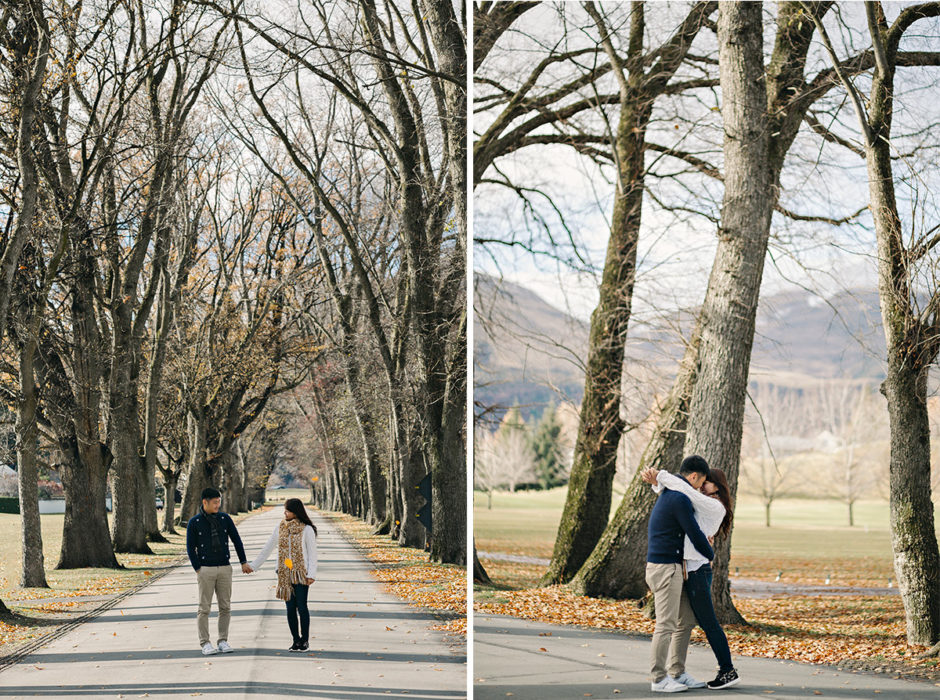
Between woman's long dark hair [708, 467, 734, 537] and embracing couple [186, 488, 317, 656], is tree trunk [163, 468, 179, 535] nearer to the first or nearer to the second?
embracing couple [186, 488, 317, 656]

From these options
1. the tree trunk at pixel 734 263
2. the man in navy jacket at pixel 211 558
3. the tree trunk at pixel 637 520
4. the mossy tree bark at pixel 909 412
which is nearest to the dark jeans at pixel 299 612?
the man in navy jacket at pixel 211 558

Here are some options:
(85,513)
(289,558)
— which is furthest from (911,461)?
(85,513)

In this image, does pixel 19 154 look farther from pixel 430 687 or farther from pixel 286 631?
pixel 430 687

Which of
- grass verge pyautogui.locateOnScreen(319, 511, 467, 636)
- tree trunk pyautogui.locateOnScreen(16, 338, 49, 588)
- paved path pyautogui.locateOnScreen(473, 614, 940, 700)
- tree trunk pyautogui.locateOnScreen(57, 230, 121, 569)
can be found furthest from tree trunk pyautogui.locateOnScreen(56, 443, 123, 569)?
paved path pyautogui.locateOnScreen(473, 614, 940, 700)

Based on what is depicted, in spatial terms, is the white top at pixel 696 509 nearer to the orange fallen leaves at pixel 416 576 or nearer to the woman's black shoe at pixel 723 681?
the woman's black shoe at pixel 723 681

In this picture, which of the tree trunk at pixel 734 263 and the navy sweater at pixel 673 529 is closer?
the navy sweater at pixel 673 529

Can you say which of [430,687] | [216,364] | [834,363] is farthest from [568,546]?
[216,364]

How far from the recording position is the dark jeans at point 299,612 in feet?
15.1

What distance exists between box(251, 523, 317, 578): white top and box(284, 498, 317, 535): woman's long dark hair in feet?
0.11

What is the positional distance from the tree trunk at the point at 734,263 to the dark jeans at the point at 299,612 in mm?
2900

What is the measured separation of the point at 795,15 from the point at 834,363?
289 centimetres

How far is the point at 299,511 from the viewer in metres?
4.94

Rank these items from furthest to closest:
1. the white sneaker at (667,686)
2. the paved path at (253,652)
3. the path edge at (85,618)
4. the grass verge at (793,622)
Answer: the grass verge at (793,622) < the white sneaker at (667,686) < the paved path at (253,652) < the path edge at (85,618)

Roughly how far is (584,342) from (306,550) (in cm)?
351
